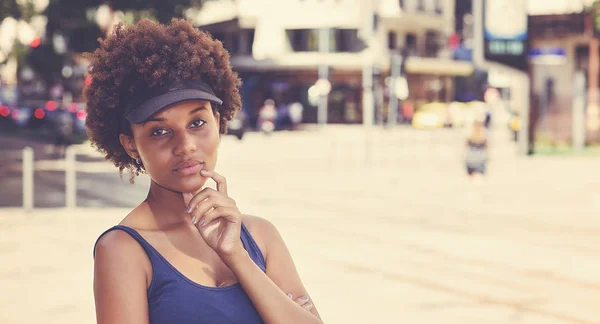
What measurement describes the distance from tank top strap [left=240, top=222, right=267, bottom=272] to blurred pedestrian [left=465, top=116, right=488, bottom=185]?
14823mm

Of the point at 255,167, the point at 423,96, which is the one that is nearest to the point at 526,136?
the point at 255,167

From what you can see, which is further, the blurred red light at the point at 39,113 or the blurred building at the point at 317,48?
the blurred building at the point at 317,48

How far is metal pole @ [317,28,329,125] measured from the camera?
61.9 metres

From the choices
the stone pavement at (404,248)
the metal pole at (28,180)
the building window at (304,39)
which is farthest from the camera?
the building window at (304,39)

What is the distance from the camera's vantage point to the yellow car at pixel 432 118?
188 feet

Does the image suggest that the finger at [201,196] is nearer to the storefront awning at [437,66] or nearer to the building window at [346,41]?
the building window at [346,41]

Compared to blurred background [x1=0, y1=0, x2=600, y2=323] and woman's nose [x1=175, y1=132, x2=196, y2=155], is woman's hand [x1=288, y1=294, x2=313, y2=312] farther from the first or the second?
blurred background [x1=0, y1=0, x2=600, y2=323]

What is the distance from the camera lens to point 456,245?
34.8 feet

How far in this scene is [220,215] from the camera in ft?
6.90

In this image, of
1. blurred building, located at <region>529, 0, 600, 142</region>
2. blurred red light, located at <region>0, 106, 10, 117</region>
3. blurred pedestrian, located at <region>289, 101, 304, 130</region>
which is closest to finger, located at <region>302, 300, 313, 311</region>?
blurred building, located at <region>529, 0, 600, 142</region>

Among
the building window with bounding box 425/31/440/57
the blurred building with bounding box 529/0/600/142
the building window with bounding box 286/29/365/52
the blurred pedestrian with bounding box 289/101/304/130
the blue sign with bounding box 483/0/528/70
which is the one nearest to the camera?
the blue sign with bounding box 483/0/528/70

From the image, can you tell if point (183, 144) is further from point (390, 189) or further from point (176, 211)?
point (390, 189)

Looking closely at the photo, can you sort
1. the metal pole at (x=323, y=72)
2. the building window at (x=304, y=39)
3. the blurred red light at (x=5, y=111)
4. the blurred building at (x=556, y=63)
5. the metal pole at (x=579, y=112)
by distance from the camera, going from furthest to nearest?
the building window at (x=304, y=39)
the metal pole at (x=323, y=72)
the blurred red light at (x=5, y=111)
the blurred building at (x=556, y=63)
the metal pole at (x=579, y=112)

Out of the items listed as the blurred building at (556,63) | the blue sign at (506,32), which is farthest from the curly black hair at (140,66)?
the blurred building at (556,63)
